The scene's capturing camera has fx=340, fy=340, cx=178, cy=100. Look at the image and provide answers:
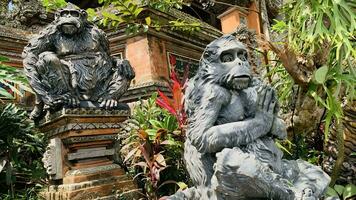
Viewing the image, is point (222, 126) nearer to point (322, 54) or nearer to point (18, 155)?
point (322, 54)

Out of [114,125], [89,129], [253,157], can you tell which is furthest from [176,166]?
[253,157]

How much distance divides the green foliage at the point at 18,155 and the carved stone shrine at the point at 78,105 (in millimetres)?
565

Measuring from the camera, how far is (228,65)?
6.64 ft

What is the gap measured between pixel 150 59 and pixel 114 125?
2774mm

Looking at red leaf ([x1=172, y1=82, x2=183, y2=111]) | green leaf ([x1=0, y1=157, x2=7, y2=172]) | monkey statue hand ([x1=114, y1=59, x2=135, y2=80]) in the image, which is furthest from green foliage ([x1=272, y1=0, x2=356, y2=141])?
green leaf ([x1=0, y1=157, x2=7, y2=172])

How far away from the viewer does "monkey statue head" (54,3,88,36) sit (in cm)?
330

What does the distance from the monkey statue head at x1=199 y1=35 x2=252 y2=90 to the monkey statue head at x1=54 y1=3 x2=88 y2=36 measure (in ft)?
5.71

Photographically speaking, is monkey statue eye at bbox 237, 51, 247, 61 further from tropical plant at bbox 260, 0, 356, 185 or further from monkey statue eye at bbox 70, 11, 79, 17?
monkey statue eye at bbox 70, 11, 79, 17

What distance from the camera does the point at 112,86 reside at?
3.37 metres

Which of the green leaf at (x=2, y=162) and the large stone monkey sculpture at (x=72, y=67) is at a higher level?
the large stone monkey sculpture at (x=72, y=67)

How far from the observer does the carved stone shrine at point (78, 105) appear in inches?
119

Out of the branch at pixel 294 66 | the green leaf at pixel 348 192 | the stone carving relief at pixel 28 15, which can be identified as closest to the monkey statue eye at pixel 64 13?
the branch at pixel 294 66

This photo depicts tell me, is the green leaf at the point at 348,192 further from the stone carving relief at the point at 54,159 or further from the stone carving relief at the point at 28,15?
the stone carving relief at the point at 28,15

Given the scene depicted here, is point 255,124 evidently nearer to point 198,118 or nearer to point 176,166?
point 198,118
